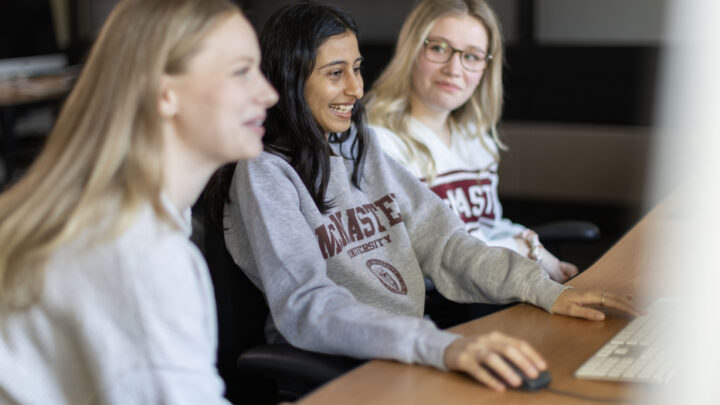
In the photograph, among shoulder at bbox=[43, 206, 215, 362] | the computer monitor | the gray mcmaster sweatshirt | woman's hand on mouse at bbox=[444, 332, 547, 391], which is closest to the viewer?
shoulder at bbox=[43, 206, 215, 362]

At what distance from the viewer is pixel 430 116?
212 centimetres

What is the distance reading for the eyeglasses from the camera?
208 cm

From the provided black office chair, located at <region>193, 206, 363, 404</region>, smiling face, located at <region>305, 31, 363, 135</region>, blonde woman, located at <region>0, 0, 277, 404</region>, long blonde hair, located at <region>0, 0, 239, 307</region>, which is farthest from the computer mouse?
smiling face, located at <region>305, 31, 363, 135</region>

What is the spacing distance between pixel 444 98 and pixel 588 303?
85cm

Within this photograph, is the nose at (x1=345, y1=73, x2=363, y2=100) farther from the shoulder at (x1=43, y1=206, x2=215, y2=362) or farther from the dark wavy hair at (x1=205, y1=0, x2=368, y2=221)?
the shoulder at (x1=43, y1=206, x2=215, y2=362)

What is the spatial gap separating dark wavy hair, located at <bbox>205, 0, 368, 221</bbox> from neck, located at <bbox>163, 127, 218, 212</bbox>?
338 mm

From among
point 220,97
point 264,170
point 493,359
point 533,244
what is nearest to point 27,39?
point 533,244

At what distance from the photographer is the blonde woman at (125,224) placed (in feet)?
3.08

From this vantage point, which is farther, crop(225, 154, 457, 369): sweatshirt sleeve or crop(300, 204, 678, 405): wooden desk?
crop(225, 154, 457, 369): sweatshirt sleeve

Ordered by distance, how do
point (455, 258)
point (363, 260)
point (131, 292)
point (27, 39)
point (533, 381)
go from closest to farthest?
1. point (131, 292)
2. point (533, 381)
3. point (363, 260)
4. point (455, 258)
5. point (27, 39)

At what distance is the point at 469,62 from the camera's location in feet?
6.88

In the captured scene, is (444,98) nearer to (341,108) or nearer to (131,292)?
(341,108)

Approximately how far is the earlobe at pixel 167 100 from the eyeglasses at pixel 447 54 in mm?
1173

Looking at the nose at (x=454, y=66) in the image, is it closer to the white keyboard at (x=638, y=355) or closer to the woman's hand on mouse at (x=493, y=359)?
the white keyboard at (x=638, y=355)
